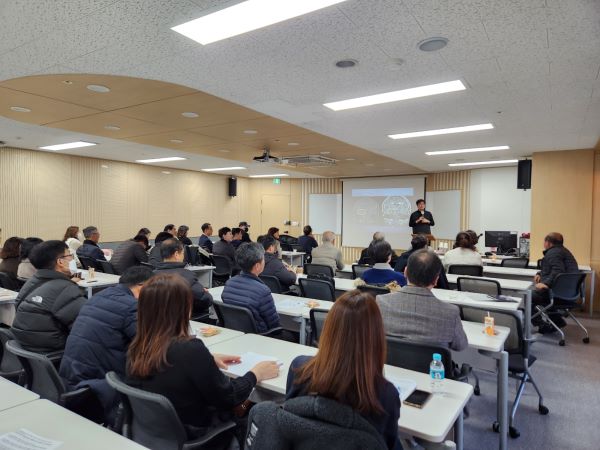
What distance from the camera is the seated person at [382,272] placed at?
386 centimetres

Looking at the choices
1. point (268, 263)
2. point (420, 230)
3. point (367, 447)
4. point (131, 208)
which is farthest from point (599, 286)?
point (131, 208)

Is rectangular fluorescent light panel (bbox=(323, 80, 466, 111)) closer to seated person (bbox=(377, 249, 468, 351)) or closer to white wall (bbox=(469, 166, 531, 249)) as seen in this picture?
seated person (bbox=(377, 249, 468, 351))

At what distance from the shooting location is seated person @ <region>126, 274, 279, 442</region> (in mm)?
1688

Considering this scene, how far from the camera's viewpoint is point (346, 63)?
10.9ft

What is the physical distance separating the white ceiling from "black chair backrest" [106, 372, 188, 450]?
2147mm

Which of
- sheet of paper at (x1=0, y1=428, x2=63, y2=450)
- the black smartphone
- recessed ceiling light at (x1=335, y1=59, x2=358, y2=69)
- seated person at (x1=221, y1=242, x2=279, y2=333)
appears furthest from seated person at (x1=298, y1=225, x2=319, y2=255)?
sheet of paper at (x1=0, y1=428, x2=63, y2=450)

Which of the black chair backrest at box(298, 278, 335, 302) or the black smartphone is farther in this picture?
the black chair backrest at box(298, 278, 335, 302)

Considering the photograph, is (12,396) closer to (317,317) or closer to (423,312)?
(317,317)

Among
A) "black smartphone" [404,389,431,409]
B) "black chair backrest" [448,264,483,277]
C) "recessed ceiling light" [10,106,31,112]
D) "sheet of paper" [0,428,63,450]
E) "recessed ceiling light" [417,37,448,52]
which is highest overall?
"recessed ceiling light" [417,37,448,52]

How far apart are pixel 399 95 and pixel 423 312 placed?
8.72 feet

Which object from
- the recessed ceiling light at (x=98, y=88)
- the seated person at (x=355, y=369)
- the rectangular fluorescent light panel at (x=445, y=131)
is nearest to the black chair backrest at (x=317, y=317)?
the seated person at (x=355, y=369)

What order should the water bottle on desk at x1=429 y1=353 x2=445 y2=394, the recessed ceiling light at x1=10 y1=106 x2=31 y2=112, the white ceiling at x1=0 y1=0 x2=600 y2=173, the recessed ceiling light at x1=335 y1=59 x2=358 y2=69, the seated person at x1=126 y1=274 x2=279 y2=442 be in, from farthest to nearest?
1. the recessed ceiling light at x1=10 y1=106 x2=31 y2=112
2. the recessed ceiling light at x1=335 y1=59 x2=358 y2=69
3. the white ceiling at x1=0 y1=0 x2=600 y2=173
4. the water bottle on desk at x1=429 y1=353 x2=445 y2=394
5. the seated person at x1=126 y1=274 x2=279 y2=442

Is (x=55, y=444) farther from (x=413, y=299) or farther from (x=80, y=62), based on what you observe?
(x=80, y=62)

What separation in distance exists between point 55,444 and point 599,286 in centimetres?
821
